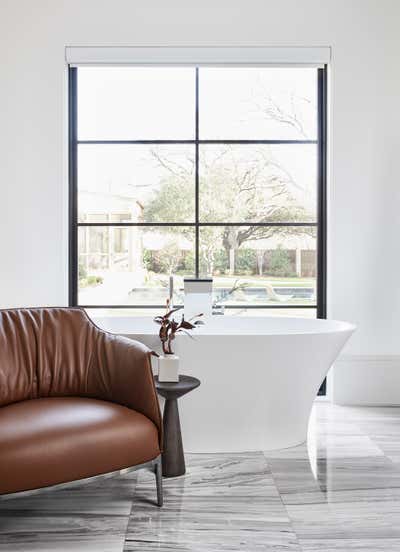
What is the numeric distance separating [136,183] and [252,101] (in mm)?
1079

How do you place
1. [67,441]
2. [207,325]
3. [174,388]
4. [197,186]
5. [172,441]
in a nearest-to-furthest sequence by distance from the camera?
[67,441]
[174,388]
[172,441]
[207,325]
[197,186]

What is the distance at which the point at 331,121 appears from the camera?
386 cm

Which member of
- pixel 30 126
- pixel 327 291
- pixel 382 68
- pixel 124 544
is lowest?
pixel 124 544

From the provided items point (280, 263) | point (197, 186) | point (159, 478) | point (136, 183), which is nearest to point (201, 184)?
point (197, 186)

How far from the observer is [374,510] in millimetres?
2180

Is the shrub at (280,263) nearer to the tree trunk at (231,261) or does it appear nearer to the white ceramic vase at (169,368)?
the tree trunk at (231,261)

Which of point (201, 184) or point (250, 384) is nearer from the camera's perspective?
point (250, 384)

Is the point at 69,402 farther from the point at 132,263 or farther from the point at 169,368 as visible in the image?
the point at 132,263

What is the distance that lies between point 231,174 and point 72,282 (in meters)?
1.47

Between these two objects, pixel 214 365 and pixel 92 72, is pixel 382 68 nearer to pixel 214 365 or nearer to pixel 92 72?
pixel 92 72

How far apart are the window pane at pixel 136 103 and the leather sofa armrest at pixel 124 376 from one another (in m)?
2.02

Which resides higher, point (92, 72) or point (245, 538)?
point (92, 72)

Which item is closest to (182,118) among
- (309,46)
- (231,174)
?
(231,174)

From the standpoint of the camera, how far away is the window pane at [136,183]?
3.98 metres
